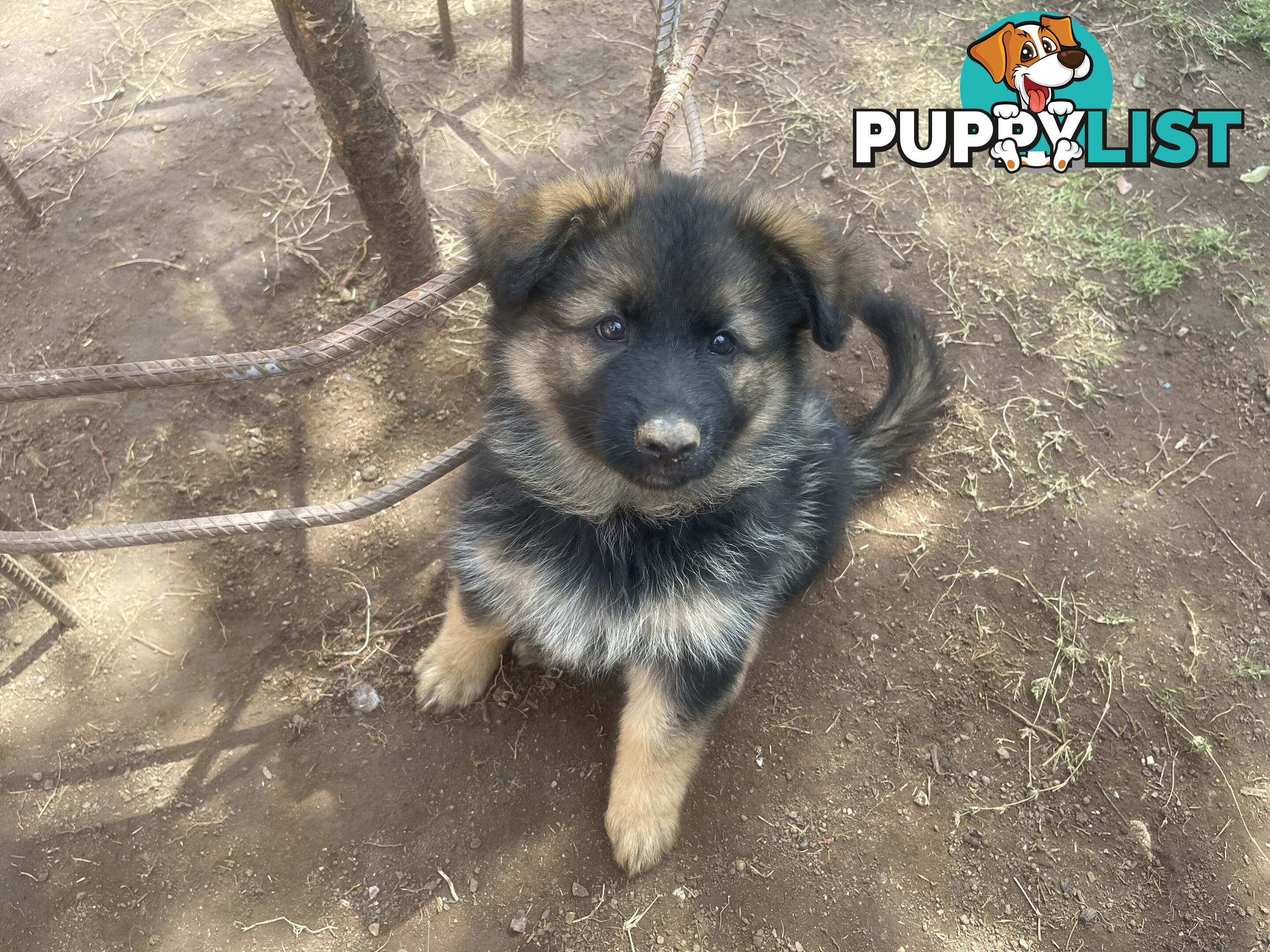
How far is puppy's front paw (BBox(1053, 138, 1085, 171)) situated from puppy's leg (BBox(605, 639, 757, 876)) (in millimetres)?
4095

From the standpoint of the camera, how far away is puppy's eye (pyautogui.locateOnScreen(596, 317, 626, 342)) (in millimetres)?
2262

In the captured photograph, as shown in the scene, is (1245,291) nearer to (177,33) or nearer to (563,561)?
(563,561)

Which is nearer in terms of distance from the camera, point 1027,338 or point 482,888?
point 482,888

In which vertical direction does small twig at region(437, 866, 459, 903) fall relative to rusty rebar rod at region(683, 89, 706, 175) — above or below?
below

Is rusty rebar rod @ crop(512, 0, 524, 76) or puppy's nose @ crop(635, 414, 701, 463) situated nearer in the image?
puppy's nose @ crop(635, 414, 701, 463)

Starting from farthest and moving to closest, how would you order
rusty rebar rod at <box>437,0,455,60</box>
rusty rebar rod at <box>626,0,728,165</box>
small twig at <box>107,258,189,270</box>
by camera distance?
rusty rebar rod at <box>437,0,455,60</box> → small twig at <box>107,258,189,270</box> → rusty rebar rod at <box>626,0,728,165</box>

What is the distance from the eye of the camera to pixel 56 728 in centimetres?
302

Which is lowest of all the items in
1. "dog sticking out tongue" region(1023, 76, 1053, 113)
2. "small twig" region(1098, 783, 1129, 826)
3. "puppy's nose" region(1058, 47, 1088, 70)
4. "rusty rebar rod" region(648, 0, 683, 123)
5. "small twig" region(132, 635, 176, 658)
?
"small twig" region(1098, 783, 1129, 826)

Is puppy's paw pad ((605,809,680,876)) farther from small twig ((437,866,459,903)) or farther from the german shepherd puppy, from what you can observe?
small twig ((437,866,459,903))

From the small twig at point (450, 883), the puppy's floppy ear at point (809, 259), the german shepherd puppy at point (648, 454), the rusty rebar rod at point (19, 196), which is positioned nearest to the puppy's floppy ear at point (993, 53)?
the german shepherd puppy at point (648, 454)

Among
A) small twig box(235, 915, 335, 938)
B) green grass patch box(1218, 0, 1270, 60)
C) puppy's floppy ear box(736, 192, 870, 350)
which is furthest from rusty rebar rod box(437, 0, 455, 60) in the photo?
green grass patch box(1218, 0, 1270, 60)

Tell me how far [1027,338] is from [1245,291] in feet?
4.44

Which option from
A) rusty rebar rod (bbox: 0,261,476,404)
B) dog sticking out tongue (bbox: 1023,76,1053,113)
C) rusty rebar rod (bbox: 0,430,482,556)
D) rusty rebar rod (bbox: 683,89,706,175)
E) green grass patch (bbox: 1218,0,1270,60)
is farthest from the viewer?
green grass patch (bbox: 1218,0,1270,60)

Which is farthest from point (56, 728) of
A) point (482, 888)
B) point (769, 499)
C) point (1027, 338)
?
point (1027, 338)
